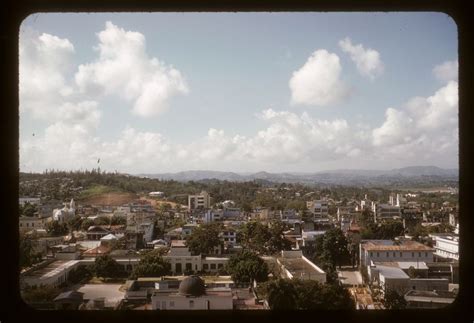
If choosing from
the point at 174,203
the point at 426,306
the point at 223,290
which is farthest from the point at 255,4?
the point at 174,203

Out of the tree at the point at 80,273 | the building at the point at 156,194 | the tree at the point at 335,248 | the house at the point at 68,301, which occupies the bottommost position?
the tree at the point at 335,248

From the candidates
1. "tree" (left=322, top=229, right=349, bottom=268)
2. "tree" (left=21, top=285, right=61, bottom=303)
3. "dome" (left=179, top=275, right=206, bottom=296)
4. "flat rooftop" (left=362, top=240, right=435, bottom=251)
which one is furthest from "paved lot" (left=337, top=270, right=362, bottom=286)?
"tree" (left=21, top=285, right=61, bottom=303)

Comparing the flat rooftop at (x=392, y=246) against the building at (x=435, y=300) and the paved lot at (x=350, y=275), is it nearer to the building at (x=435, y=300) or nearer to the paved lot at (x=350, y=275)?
the paved lot at (x=350, y=275)

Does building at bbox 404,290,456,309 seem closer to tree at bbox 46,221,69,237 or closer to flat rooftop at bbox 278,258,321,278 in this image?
flat rooftop at bbox 278,258,321,278

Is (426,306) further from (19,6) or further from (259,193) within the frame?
(259,193)

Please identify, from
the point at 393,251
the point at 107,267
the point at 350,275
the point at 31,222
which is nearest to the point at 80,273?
the point at 107,267

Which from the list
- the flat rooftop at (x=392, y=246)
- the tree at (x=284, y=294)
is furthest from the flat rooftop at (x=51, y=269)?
the flat rooftop at (x=392, y=246)
